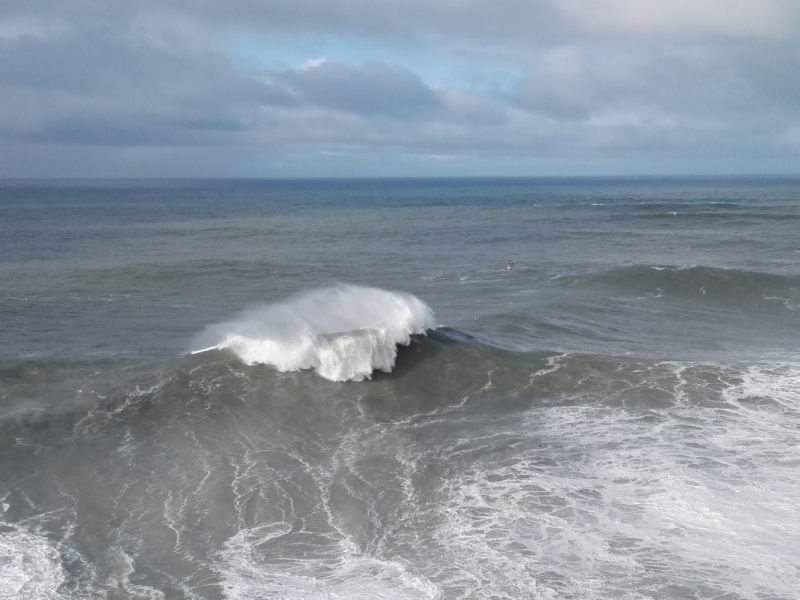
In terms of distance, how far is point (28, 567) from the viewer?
9688 mm

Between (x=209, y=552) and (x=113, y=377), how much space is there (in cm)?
858

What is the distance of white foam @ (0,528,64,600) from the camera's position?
9125mm

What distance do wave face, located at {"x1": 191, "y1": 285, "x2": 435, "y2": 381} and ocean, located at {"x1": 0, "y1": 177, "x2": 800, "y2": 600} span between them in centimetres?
8

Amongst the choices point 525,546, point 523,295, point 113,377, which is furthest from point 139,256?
point 525,546

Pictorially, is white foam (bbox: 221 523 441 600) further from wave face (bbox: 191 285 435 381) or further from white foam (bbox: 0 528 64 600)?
wave face (bbox: 191 285 435 381)

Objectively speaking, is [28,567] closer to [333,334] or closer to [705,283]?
[333,334]

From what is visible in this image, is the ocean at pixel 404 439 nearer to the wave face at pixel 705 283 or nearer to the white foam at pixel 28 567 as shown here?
the white foam at pixel 28 567

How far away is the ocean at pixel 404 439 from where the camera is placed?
31.8 feet

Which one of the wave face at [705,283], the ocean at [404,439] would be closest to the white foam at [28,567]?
the ocean at [404,439]

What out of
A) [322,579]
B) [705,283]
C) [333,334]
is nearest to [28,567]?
[322,579]

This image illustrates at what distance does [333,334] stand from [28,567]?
972cm

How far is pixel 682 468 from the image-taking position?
12539 millimetres

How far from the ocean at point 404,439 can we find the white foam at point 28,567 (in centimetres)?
4

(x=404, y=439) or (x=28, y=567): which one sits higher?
(x=404, y=439)
